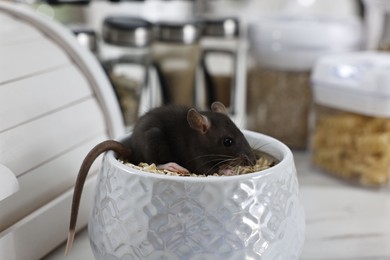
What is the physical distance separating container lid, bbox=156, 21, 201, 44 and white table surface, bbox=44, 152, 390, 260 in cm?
25

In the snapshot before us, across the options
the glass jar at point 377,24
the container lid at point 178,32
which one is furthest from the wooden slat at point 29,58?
the glass jar at point 377,24

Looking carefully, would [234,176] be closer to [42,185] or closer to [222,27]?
[42,185]

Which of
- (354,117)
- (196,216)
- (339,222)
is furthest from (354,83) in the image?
(196,216)

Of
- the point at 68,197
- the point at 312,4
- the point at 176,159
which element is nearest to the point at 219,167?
the point at 176,159

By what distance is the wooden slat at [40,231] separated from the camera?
17.5 inches

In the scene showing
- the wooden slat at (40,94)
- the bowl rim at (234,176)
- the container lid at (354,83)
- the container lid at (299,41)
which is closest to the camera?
the bowl rim at (234,176)

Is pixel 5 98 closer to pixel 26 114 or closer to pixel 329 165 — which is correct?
pixel 26 114

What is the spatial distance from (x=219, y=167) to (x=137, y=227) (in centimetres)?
10

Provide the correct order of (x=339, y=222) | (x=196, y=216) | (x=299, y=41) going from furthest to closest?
(x=299, y=41) < (x=339, y=222) < (x=196, y=216)

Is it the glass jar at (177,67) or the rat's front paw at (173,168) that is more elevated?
the rat's front paw at (173,168)

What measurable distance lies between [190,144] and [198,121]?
25mm

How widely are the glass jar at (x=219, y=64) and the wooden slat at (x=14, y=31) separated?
365 millimetres

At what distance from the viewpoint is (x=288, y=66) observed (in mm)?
847

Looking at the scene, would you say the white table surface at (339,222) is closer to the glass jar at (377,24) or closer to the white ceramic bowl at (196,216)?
the white ceramic bowl at (196,216)
